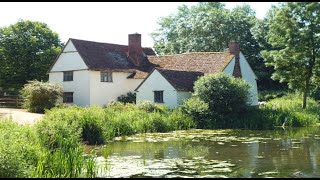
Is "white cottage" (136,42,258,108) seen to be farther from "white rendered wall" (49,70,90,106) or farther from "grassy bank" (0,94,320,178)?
"white rendered wall" (49,70,90,106)

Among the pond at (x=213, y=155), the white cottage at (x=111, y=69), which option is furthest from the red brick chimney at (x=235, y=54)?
the pond at (x=213, y=155)

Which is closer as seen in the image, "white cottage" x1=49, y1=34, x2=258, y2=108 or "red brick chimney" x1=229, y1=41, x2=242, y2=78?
"white cottage" x1=49, y1=34, x2=258, y2=108

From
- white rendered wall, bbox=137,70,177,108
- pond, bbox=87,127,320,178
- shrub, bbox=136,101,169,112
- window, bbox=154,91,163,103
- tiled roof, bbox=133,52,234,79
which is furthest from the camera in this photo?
tiled roof, bbox=133,52,234,79

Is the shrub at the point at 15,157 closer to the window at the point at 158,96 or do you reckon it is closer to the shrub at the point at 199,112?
the shrub at the point at 199,112

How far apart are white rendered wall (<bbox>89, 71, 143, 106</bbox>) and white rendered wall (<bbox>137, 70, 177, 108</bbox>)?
15.5 feet

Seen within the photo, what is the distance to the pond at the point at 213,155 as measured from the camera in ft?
38.1

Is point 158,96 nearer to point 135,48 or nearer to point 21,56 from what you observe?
point 135,48

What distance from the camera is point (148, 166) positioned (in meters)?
12.7

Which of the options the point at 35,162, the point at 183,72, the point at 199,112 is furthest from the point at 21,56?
the point at 35,162

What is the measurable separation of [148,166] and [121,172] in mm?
1278

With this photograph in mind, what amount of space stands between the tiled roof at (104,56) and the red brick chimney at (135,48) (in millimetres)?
630

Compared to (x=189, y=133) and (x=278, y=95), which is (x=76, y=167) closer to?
(x=189, y=133)

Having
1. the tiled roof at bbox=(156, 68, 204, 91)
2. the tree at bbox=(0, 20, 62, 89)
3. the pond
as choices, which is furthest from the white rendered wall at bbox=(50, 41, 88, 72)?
the pond

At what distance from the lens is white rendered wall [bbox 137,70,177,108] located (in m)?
32.1
